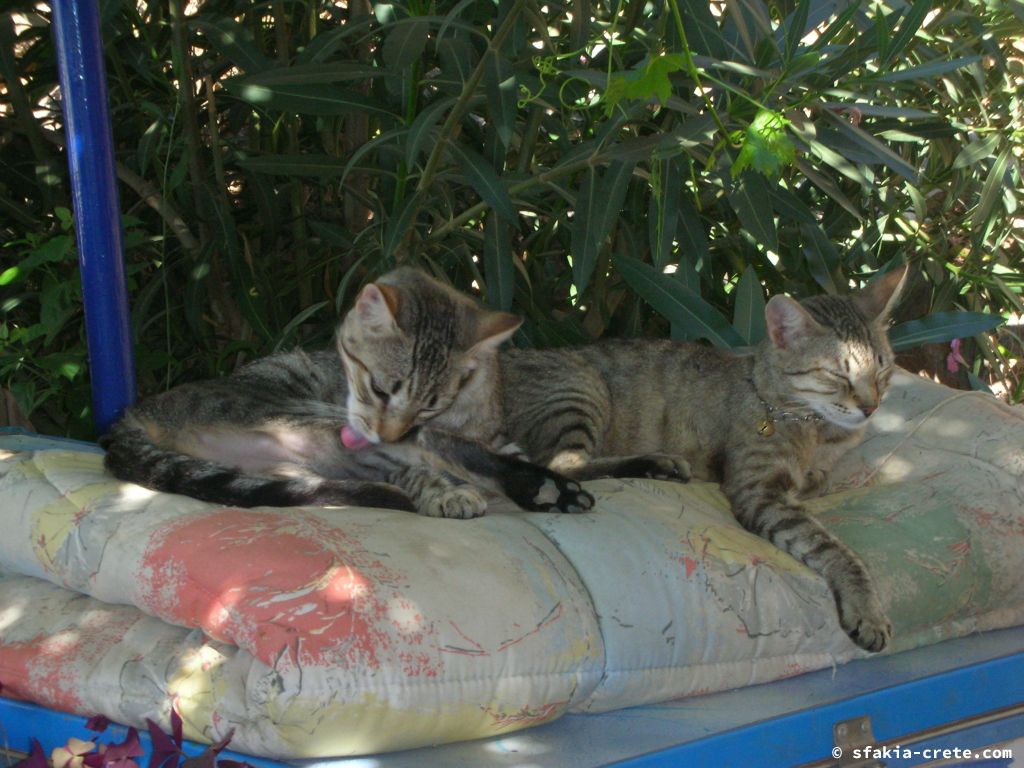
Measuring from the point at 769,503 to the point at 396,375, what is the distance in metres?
0.96

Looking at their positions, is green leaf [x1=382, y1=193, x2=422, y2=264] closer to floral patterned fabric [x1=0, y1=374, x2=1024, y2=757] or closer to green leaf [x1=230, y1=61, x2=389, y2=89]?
green leaf [x1=230, y1=61, x2=389, y2=89]

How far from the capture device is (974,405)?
2.98m

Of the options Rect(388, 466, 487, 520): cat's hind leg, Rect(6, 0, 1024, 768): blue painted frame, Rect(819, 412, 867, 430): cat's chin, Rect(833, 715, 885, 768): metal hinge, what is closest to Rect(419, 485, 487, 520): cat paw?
Rect(388, 466, 487, 520): cat's hind leg

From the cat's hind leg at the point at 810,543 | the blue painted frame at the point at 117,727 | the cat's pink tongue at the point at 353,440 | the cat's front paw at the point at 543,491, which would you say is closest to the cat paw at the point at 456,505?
the cat's front paw at the point at 543,491

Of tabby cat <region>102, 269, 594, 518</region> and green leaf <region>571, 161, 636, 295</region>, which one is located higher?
green leaf <region>571, 161, 636, 295</region>

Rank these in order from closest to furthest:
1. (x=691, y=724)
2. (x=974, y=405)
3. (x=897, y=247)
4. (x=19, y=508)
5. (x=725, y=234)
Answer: (x=691, y=724), (x=19, y=508), (x=974, y=405), (x=725, y=234), (x=897, y=247)

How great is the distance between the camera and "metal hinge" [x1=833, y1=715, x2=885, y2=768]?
6.59 feet

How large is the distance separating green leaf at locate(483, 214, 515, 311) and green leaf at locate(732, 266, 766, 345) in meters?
0.69

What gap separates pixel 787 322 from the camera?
9.33ft

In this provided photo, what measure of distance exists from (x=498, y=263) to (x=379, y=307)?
674 millimetres

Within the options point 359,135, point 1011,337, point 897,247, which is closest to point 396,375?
point 359,135

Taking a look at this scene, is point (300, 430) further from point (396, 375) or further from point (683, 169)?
point (683, 169)

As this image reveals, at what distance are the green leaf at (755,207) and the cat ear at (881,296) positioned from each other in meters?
0.36

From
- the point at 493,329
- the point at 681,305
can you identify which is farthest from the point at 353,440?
the point at 681,305
